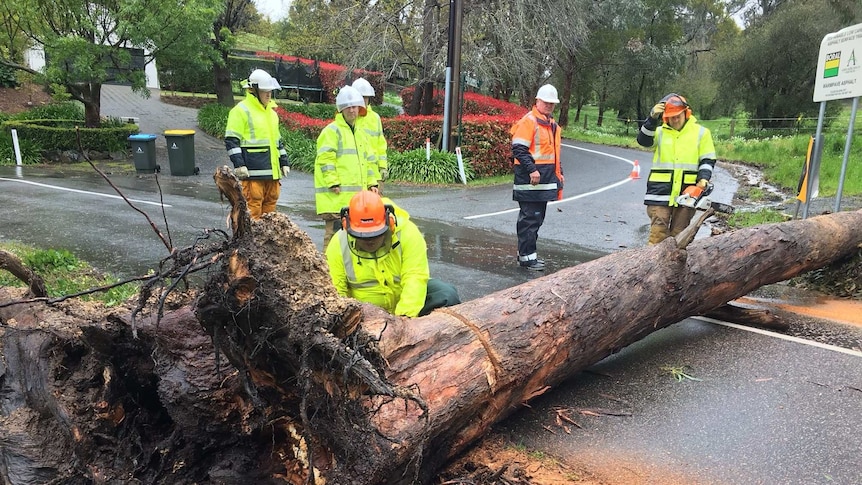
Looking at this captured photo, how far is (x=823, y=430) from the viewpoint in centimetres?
351

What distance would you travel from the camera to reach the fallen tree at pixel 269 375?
2.27 m

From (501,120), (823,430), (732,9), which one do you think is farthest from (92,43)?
(732,9)

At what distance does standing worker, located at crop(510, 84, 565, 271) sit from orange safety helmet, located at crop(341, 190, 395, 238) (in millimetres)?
3425

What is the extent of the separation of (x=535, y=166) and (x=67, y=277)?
4.69 meters

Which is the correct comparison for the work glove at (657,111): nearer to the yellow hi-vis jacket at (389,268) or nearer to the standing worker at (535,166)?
the standing worker at (535,166)

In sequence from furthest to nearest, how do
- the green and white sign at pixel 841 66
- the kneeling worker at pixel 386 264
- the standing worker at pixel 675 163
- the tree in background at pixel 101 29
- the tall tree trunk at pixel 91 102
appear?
the tall tree trunk at pixel 91 102 → the tree in background at pixel 101 29 → the green and white sign at pixel 841 66 → the standing worker at pixel 675 163 → the kneeling worker at pixel 386 264

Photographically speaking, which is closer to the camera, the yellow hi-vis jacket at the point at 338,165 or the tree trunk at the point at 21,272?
the tree trunk at the point at 21,272

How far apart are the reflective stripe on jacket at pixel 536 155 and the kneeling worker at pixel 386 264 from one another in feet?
10.4

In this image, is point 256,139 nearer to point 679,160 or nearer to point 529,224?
point 529,224

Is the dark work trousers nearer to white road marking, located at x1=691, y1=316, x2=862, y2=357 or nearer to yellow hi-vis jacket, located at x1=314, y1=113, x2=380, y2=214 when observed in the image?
yellow hi-vis jacket, located at x1=314, y1=113, x2=380, y2=214

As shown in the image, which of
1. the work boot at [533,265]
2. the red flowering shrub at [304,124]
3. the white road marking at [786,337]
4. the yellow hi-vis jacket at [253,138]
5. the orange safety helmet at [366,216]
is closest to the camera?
the orange safety helmet at [366,216]

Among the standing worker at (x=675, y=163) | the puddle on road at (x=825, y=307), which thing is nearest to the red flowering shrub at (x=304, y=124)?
the standing worker at (x=675, y=163)

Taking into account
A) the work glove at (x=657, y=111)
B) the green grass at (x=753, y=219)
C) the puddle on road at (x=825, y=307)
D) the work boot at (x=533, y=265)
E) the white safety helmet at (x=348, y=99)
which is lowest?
the puddle on road at (x=825, y=307)

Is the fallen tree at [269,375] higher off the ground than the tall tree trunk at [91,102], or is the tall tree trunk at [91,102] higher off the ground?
the tall tree trunk at [91,102]
